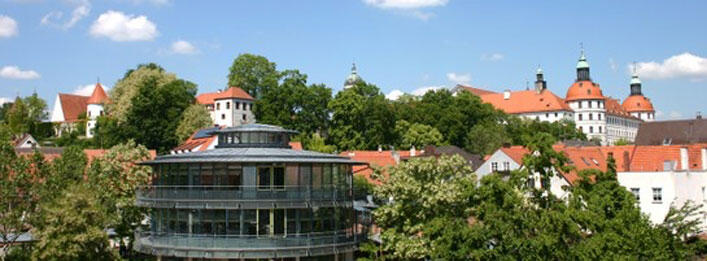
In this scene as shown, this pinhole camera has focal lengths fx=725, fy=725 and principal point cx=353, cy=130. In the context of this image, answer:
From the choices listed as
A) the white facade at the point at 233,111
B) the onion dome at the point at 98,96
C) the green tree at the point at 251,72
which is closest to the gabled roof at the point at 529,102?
the green tree at the point at 251,72

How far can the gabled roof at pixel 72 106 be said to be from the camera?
5084 inches

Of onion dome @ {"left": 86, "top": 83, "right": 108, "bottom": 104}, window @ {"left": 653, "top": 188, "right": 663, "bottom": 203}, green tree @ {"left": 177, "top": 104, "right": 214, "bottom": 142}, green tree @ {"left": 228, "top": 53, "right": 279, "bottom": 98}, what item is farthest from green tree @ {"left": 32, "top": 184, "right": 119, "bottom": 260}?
onion dome @ {"left": 86, "top": 83, "right": 108, "bottom": 104}

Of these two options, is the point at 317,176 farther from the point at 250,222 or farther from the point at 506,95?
the point at 506,95

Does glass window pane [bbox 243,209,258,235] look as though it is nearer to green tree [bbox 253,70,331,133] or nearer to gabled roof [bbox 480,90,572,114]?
green tree [bbox 253,70,331,133]

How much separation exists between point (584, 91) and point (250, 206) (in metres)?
137

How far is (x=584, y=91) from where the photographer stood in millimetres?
160375

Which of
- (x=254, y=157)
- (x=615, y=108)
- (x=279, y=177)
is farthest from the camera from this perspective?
(x=615, y=108)

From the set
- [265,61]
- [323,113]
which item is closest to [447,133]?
[323,113]

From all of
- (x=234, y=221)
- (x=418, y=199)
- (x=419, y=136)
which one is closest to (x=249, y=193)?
(x=234, y=221)

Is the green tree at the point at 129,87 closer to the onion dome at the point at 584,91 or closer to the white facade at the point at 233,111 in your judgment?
the white facade at the point at 233,111

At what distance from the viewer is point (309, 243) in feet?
122

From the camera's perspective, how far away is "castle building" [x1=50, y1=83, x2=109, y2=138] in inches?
4766

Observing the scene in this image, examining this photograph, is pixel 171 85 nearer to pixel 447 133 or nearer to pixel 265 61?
Result: pixel 265 61

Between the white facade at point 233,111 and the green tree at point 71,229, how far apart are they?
71711 millimetres
